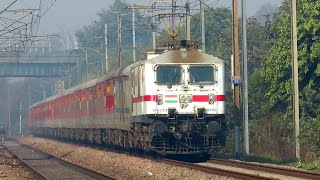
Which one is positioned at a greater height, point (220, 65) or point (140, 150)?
point (220, 65)

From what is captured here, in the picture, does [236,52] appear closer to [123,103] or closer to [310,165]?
[123,103]

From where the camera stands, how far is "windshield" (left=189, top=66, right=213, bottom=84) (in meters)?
27.8

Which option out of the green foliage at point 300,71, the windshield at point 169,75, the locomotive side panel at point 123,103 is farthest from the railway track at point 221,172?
the green foliage at point 300,71

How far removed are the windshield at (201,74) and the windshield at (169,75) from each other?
0.46m

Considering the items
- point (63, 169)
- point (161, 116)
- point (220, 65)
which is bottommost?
point (63, 169)

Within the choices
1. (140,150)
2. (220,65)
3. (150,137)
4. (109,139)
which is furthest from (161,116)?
(109,139)

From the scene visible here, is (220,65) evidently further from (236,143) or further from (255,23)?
(255,23)

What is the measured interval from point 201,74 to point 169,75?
1145 millimetres

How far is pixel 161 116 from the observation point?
1078 inches

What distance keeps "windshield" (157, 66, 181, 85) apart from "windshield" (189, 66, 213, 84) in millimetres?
461

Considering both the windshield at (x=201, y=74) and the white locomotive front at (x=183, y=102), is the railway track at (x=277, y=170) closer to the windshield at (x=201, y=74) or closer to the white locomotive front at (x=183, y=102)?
the white locomotive front at (x=183, y=102)

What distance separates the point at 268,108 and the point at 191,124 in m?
12.6

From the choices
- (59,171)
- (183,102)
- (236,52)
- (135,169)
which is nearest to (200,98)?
(183,102)

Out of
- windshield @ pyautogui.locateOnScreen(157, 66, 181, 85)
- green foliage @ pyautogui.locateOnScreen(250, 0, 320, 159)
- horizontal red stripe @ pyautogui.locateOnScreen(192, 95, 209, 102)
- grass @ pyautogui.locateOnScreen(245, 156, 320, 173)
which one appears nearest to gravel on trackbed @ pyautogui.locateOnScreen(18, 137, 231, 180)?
horizontal red stripe @ pyautogui.locateOnScreen(192, 95, 209, 102)
